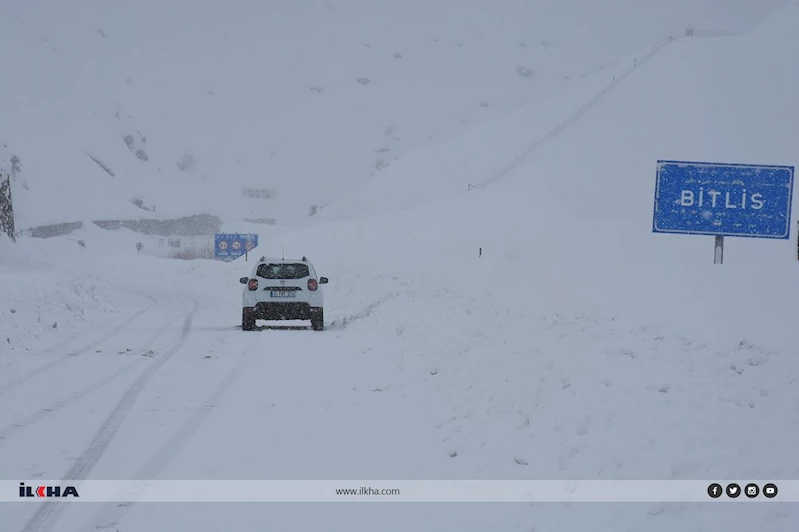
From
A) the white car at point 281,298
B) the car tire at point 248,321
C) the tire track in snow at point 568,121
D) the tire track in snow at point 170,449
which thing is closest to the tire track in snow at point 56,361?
the tire track in snow at point 170,449

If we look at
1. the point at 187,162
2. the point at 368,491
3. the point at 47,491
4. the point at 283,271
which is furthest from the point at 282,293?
the point at 187,162

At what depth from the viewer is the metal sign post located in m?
13.7

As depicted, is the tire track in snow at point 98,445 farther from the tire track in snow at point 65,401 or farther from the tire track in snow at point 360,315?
the tire track in snow at point 360,315

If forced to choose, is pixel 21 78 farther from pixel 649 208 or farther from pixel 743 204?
pixel 743 204

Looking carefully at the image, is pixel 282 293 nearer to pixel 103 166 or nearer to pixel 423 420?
pixel 423 420

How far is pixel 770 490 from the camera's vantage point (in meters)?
5.14

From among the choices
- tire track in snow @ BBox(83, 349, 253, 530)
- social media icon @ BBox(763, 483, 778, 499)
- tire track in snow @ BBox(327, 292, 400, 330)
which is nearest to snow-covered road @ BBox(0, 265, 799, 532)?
tire track in snow @ BBox(83, 349, 253, 530)

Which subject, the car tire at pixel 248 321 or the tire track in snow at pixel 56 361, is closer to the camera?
the tire track in snow at pixel 56 361

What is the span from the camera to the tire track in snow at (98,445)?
5.08 m

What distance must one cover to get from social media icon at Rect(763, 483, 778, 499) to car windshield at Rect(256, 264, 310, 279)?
13.9 metres

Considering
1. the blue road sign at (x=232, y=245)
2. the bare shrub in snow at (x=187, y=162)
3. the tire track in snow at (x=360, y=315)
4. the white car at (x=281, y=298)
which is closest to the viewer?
the white car at (x=281, y=298)

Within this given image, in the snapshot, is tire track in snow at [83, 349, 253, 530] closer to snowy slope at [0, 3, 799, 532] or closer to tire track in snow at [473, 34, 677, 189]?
snowy slope at [0, 3, 799, 532]
